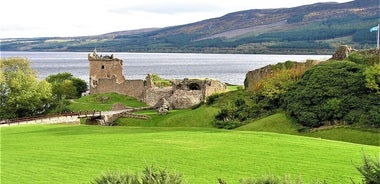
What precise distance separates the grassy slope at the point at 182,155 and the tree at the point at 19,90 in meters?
26.9

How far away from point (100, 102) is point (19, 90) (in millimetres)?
12405

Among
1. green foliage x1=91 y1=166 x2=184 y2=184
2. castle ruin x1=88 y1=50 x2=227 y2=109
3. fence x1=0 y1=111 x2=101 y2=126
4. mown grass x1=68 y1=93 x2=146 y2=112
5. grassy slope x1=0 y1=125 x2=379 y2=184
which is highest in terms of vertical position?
green foliage x1=91 y1=166 x2=184 y2=184

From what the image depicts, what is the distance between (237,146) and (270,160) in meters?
4.02

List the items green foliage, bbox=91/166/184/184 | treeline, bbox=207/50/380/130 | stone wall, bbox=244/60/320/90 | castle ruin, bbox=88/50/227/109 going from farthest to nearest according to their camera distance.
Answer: castle ruin, bbox=88/50/227/109, stone wall, bbox=244/60/320/90, treeline, bbox=207/50/380/130, green foliage, bbox=91/166/184/184

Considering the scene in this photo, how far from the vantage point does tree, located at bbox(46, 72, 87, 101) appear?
85.1m

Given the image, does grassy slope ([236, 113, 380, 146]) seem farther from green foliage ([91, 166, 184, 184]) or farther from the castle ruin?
green foliage ([91, 166, 184, 184])

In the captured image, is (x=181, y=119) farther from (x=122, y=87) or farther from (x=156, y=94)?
(x=122, y=87)

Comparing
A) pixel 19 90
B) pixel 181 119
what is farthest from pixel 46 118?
pixel 181 119

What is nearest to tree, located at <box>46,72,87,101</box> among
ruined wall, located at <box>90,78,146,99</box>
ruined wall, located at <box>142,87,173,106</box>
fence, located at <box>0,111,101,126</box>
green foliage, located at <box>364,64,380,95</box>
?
ruined wall, located at <box>90,78,146,99</box>

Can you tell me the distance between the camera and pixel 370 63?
42.8 meters

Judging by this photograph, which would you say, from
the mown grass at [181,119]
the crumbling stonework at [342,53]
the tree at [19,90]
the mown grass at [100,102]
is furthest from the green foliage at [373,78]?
the tree at [19,90]

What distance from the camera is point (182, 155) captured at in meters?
27.0

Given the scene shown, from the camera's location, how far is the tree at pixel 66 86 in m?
85.1

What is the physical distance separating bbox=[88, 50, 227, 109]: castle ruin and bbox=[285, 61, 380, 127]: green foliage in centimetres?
2070
